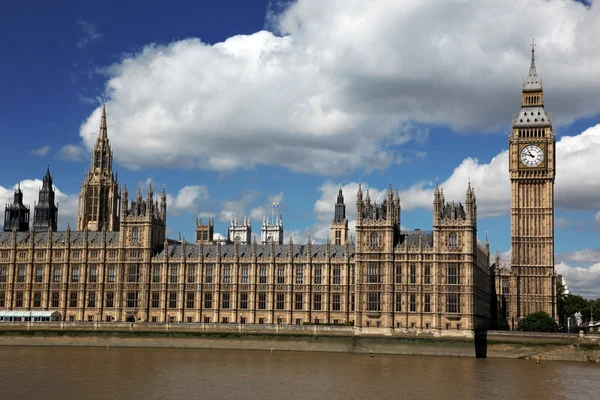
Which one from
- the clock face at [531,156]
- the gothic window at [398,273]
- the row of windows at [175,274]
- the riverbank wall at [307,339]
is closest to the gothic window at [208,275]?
the row of windows at [175,274]

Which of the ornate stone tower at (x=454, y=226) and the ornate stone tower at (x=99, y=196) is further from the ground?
the ornate stone tower at (x=99, y=196)

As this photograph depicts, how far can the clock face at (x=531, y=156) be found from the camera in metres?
148

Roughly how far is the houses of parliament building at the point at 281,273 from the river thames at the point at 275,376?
12365 mm

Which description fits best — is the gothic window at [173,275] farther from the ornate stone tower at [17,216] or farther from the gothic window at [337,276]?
the ornate stone tower at [17,216]

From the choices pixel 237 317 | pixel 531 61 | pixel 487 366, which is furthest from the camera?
pixel 531 61

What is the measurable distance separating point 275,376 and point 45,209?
9765 centimetres

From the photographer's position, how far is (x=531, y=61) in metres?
158

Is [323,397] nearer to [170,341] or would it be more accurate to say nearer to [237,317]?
[170,341]

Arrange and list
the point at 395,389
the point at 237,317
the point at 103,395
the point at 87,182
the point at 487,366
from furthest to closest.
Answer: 1. the point at 87,182
2. the point at 237,317
3. the point at 487,366
4. the point at 395,389
5. the point at 103,395

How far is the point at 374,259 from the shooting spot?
400ft

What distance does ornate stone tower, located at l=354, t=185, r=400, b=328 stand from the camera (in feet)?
395

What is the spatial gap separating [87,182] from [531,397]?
129m

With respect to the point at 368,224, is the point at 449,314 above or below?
below

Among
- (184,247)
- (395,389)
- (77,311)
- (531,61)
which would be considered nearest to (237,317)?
(184,247)
